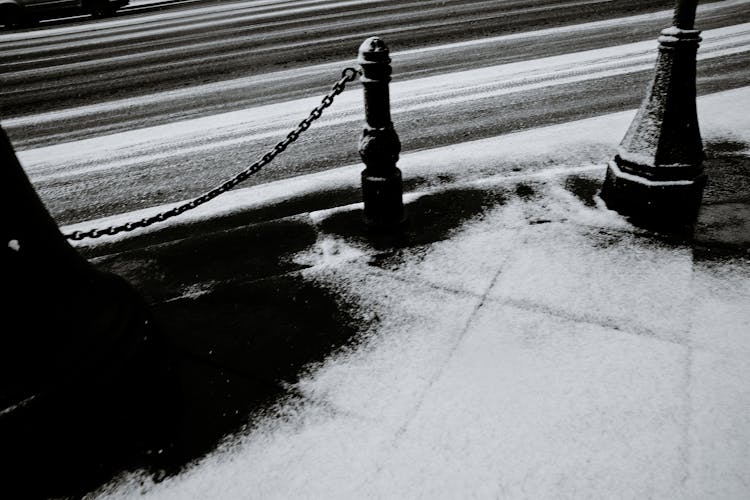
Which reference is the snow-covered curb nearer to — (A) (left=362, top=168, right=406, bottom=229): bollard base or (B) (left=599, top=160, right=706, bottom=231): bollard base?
(A) (left=362, top=168, right=406, bottom=229): bollard base

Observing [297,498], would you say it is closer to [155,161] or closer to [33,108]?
[155,161]

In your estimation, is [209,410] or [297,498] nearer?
[297,498]

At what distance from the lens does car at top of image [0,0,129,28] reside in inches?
703

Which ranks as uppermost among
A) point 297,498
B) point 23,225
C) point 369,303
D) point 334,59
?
point 334,59

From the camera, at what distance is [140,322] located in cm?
203

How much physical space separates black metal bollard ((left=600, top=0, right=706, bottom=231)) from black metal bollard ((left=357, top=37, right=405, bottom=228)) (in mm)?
1482

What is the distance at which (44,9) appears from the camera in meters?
18.5

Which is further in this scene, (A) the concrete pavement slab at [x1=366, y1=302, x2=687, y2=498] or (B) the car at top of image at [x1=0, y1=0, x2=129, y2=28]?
(B) the car at top of image at [x1=0, y1=0, x2=129, y2=28]

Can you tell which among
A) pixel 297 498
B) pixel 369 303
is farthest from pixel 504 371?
pixel 297 498

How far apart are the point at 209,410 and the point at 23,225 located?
3.35ft

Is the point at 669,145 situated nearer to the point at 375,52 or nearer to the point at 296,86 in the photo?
the point at 375,52

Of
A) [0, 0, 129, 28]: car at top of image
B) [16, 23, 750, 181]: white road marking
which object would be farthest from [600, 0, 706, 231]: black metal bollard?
[0, 0, 129, 28]: car at top of image

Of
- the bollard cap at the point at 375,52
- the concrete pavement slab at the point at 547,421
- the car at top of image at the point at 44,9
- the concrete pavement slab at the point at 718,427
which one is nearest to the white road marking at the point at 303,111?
the bollard cap at the point at 375,52

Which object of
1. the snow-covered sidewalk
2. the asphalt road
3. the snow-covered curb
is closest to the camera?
the snow-covered sidewalk
